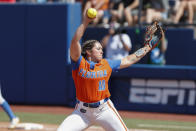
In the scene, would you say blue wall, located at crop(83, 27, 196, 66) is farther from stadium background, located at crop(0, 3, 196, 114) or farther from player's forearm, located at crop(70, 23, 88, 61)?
player's forearm, located at crop(70, 23, 88, 61)

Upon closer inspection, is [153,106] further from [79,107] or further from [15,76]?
[79,107]

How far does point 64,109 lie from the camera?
11.4m

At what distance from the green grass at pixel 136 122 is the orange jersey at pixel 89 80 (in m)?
3.18

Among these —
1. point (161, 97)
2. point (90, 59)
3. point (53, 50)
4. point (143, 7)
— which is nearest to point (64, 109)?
point (53, 50)

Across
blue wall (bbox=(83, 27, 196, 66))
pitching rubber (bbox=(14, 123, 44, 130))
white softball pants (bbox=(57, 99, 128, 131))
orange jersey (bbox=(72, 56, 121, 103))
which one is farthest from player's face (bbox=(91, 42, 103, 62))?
blue wall (bbox=(83, 27, 196, 66))

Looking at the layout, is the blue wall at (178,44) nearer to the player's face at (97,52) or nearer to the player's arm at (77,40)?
the player's face at (97,52)

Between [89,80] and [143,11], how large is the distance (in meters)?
7.08

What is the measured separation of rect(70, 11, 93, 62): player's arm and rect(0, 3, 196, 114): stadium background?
19.2 ft

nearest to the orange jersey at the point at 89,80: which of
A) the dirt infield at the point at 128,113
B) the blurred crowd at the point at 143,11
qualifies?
the dirt infield at the point at 128,113

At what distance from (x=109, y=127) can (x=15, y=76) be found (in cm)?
710

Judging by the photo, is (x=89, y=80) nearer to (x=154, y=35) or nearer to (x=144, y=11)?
(x=154, y=35)

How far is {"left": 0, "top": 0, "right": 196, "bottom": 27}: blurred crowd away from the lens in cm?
1179

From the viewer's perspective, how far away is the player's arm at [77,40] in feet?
16.2

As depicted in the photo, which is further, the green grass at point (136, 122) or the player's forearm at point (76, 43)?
the green grass at point (136, 122)
